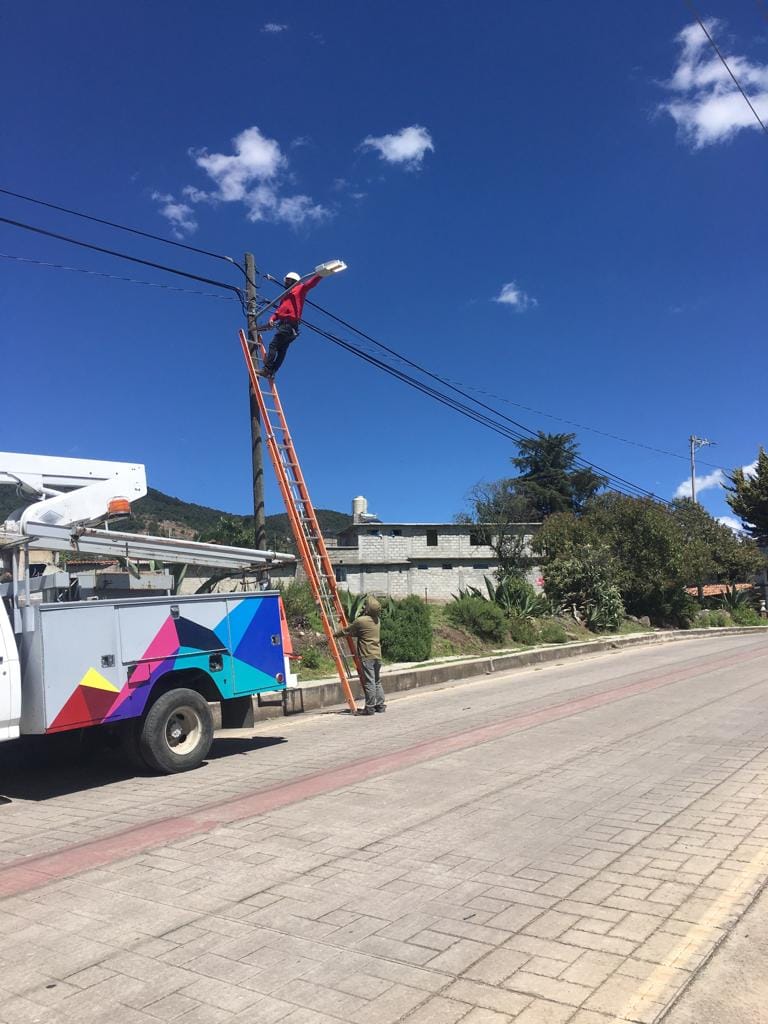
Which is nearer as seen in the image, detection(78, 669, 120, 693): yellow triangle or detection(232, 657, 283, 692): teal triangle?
detection(78, 669, 120, 693): yellow triangle

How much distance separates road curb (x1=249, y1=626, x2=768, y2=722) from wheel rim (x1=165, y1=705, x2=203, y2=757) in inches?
114

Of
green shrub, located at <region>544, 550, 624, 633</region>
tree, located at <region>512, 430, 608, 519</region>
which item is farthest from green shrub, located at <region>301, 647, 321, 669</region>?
tree, located at <region>512, 430, 608, 519</region>

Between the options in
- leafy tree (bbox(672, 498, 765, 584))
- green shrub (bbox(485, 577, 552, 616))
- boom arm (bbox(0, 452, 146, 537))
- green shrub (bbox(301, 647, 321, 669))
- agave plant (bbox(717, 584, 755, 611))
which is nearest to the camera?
boom arm (bbox(0, 452, 146, 537))

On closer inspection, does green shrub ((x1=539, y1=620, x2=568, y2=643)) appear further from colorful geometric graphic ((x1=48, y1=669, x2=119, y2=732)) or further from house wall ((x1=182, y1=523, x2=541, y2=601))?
house wall ((x1=182, y1=523, x2=541, y2=601))

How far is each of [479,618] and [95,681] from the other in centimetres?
1499

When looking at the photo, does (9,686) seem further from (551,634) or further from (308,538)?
(551,634)

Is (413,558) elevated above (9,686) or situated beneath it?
elevated above

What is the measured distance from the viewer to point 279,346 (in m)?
13.6

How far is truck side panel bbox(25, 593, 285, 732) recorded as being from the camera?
7.48m

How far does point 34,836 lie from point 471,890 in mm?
3655

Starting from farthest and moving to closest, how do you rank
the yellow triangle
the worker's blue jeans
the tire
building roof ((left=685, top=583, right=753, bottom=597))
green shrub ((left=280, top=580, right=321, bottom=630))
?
1. building roof ((left=685, top=583, right=753, bottom=597))
2. green shrub ((left=280, top=580, right=321, bottom=630))
3. the worker's blue jeans
4. the tire
5. the yellow triangle

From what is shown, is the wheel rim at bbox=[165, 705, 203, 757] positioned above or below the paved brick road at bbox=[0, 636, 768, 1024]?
above

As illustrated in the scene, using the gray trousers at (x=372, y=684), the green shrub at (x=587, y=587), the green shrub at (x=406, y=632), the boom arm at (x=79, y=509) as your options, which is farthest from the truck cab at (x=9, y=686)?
the green shrub at (x=587, y=587)

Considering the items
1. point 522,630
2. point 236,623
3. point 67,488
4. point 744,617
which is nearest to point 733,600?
point 744,617
